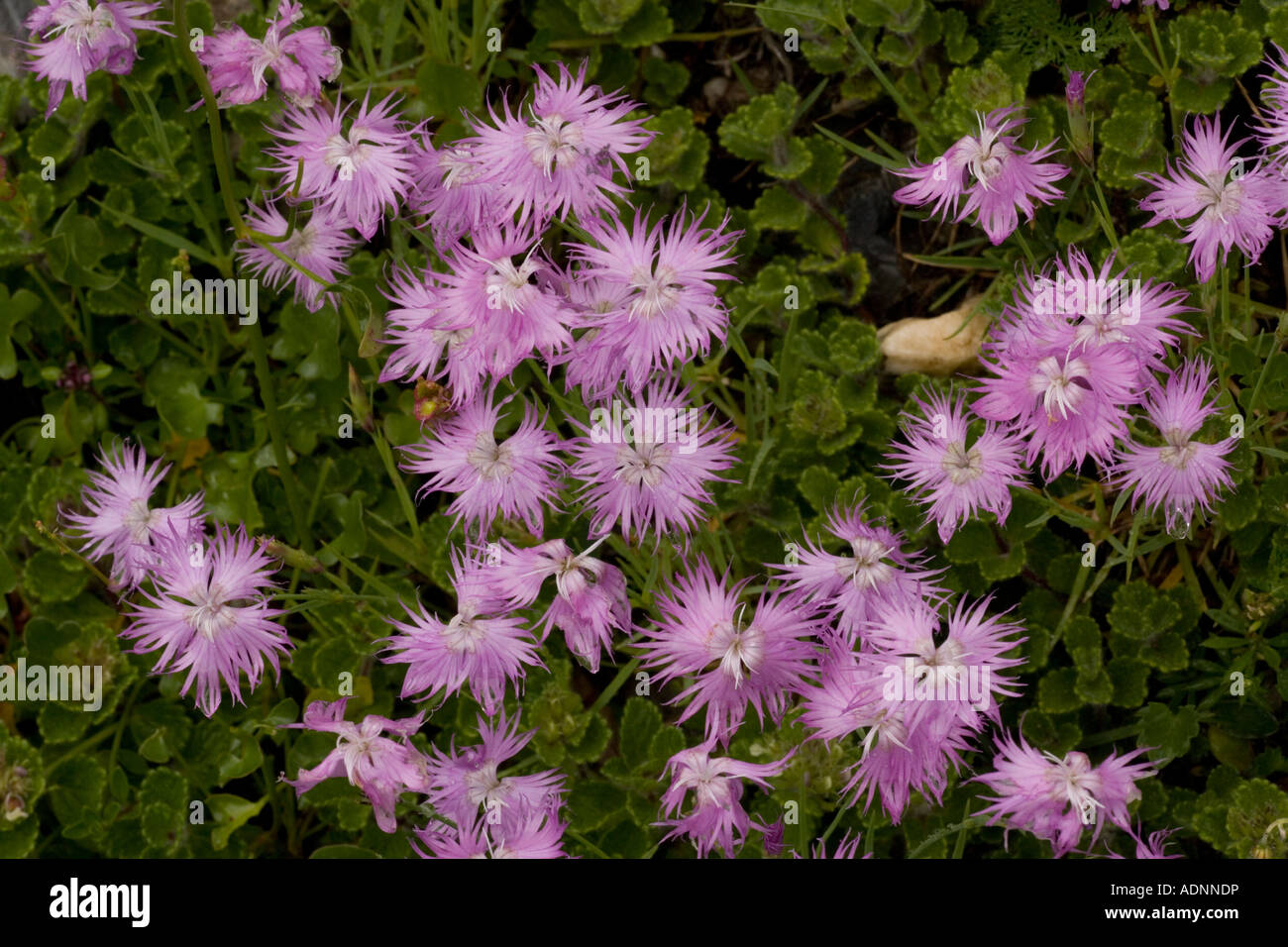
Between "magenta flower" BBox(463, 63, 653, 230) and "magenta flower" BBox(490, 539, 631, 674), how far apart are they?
1.51 ft

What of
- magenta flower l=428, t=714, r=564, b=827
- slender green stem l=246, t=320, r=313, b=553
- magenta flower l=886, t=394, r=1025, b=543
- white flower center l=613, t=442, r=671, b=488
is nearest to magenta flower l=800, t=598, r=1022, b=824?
magenta flower l=886, t=394, r=1025, b=543

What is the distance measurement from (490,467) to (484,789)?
0.49 m

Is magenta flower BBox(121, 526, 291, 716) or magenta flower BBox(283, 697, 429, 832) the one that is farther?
magenta flower BBox(121, 526, 291, 716)

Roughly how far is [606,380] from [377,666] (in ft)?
3.19

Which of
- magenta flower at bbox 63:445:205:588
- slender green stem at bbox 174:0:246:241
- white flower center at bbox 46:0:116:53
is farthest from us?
magenta flower at bbox 63:445:205:588

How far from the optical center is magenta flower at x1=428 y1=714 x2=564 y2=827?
6.53 feet

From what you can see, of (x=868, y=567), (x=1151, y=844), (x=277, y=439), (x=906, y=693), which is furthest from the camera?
(x=277, y=439)

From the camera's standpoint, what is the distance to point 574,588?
1.84m

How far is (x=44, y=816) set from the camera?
2.57m

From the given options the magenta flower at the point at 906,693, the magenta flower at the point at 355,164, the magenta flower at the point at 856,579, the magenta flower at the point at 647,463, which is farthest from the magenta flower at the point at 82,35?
the magenta flower at the point at 906,693

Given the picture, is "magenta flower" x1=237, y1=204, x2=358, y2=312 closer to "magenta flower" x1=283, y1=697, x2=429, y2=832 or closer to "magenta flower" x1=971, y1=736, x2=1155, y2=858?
"magenta flower" x1=283, y1=697, x2=429, y2=832

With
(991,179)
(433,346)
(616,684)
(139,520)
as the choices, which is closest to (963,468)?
(991,179)

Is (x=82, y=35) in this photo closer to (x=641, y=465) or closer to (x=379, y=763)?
(x=641, y=465)
